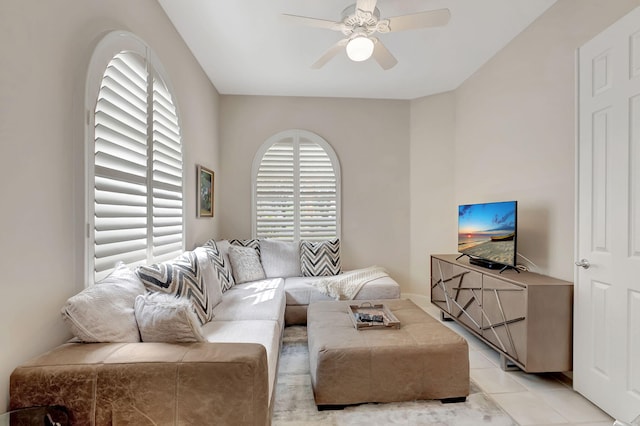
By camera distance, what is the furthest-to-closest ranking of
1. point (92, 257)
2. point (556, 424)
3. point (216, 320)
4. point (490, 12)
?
1. point (490, 12)
2. point (216, 320)
3. point (556, 424)
4. point (92, 257)

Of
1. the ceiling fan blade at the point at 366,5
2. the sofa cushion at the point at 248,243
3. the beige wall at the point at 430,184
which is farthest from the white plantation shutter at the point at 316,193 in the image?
the ceiling fan blade at the point at 366,5

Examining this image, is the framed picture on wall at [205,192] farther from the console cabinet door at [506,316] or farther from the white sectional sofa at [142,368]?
the console cabinet door at [506,316]

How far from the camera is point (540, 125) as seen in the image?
101 inches

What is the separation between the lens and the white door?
1.71 m

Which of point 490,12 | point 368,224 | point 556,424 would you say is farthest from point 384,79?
point 556,424

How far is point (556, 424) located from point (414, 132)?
3.41m

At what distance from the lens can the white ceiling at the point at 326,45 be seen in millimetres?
2410

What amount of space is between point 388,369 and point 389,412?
246 mm

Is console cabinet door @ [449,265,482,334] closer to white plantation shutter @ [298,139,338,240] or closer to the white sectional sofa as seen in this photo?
white plantation shutter @ [298,139,338,240]

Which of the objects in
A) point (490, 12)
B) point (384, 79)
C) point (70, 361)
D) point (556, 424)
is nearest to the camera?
point (70, 361)

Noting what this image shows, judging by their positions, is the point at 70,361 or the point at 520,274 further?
the point at 520,274

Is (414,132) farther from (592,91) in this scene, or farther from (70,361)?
(70,361)

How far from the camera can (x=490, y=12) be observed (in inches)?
97.7

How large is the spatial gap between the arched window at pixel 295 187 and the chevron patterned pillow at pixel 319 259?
33cm
